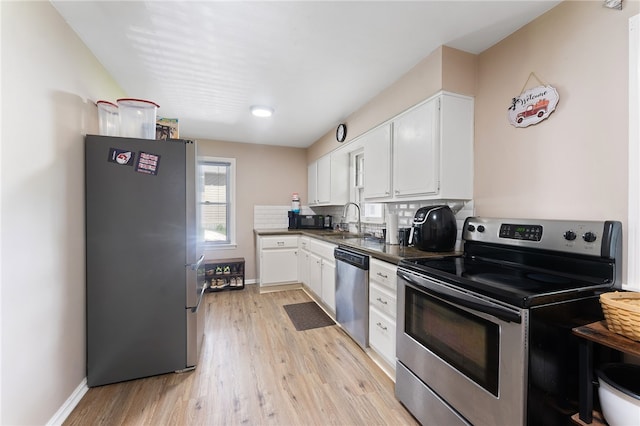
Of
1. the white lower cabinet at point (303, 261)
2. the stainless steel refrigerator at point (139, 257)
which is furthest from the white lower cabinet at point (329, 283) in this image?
the stainless steel refrigerator at point (139, 257)

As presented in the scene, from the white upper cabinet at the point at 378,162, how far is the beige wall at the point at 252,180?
2.12m

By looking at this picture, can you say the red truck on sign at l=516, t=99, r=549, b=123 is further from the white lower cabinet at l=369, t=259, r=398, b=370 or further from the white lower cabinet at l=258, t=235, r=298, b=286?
the white lower cabinet at l=258, t=235, r=298, b=286

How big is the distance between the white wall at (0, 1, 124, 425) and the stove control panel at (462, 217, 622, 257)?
8.35ft

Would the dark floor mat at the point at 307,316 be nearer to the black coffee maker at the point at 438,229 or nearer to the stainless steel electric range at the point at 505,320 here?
the stainless steel electric range at the point at 505,320

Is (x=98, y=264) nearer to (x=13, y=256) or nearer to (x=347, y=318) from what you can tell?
(x=13, y=256)

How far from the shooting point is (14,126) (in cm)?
121

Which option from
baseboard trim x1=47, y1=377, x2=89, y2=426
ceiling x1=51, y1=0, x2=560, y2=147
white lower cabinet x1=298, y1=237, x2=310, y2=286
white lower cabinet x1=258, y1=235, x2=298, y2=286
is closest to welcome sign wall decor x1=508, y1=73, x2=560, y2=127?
ceiling x1=51, y1=0, x2=560, y2=147

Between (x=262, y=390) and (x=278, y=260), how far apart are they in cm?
212

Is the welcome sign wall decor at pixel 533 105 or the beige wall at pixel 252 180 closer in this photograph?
the welcome sign wall decor at pixel 533 105

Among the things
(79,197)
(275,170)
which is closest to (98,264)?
(79,197)

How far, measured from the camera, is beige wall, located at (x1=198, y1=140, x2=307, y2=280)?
14.3ft

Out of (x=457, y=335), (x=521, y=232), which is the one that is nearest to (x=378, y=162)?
(x=521, y=232)

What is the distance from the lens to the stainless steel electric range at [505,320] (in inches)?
39.9

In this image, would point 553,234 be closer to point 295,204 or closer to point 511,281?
point 511,281
